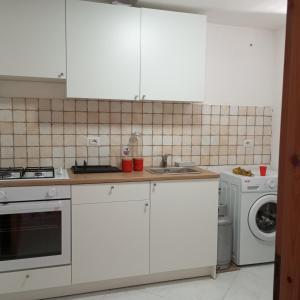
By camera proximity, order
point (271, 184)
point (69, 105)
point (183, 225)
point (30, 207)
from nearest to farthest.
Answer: point (30, 207) → point (183, 225) → point (69, 105) → point (271, 184)

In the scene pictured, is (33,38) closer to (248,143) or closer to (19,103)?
(19,103)

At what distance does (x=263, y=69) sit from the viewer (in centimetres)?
324

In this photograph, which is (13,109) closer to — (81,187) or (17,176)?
(17,176)

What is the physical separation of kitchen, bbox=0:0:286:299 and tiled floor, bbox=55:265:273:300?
0.07 m

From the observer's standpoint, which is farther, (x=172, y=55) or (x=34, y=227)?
(x=172, y=55)

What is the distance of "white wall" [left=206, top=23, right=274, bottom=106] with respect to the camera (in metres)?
3.07

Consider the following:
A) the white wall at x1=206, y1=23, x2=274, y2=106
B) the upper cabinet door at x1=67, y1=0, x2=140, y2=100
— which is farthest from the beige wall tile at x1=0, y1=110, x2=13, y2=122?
the white wall at x1=206, y1=23, x2=274, y2=106

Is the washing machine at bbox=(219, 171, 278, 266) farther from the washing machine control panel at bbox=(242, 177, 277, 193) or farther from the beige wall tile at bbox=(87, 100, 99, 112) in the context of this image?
the beige wall tile at bbox=(87, 100, 99, 112)

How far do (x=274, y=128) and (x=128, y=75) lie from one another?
1728 mm

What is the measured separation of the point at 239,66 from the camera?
3.16m

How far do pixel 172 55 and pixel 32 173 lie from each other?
1.46m

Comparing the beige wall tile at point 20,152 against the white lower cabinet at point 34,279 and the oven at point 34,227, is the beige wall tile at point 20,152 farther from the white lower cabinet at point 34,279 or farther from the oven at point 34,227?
the white lower cabinet at point 34,279

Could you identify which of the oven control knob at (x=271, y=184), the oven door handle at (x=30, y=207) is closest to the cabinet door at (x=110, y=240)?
the oven door handle at (x=30, y=207)

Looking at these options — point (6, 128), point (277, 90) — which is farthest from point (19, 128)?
point (277, 90)
